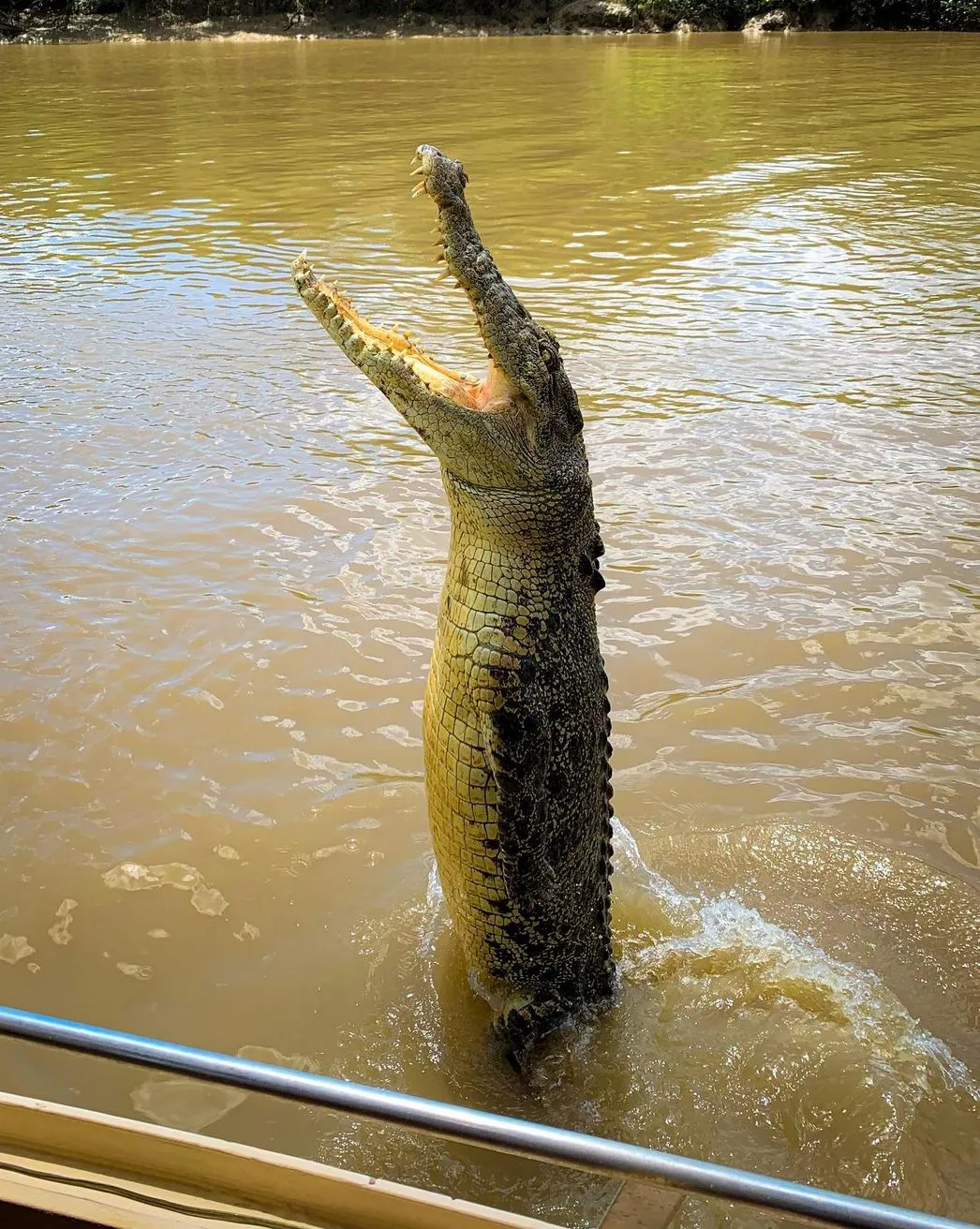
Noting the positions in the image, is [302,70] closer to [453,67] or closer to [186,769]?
[453,67]

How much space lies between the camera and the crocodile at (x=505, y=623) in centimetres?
256

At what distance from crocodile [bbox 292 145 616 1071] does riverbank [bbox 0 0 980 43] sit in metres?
31.9

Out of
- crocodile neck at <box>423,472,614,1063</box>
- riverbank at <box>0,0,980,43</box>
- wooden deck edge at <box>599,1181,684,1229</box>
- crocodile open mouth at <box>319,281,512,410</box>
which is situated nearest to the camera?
wooden deck edge at <box>599,1181,684,1229</box>

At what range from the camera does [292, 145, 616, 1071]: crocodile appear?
101 inches

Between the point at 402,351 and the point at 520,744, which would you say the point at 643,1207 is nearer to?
the point at 520,744

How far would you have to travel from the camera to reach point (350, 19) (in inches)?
1292

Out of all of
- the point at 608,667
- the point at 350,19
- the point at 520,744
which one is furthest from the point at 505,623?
the point at 350,19

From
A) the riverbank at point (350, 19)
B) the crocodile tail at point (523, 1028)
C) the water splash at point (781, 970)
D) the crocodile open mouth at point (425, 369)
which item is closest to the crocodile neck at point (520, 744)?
the crocodile tail at point (523, 1028)

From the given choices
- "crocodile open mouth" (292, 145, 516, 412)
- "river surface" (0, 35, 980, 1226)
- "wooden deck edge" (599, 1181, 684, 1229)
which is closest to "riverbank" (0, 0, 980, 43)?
"river surface" (0, 35, 980, 1226)

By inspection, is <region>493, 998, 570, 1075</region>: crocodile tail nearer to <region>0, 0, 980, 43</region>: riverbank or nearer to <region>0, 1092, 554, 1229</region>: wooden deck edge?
<region>0, 1092, 554, 1229</region>: wooden deck edge

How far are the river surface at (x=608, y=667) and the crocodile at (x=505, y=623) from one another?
54cm

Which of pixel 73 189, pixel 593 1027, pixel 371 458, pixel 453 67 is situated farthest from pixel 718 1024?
pixel 453 67

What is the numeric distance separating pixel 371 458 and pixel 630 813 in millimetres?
2983

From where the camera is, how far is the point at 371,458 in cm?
595
